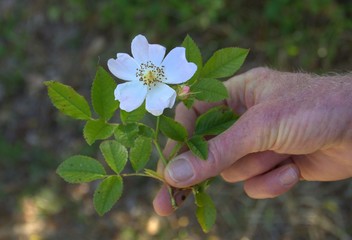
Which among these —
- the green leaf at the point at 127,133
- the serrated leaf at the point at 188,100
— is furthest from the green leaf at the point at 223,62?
the green leaf at the point at 127,133

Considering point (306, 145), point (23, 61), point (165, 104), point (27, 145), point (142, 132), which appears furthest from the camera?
point (23, 61)

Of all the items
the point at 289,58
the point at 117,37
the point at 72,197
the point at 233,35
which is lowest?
the point at 72,197

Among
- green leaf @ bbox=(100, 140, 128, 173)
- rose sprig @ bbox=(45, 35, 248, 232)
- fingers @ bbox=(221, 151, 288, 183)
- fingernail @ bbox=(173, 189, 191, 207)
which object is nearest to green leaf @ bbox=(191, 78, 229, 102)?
rose sprig @ bbox=(45, 35, 248, 232)

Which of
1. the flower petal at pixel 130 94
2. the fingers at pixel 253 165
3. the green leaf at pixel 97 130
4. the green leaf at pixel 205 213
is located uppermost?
the flower petal at pixel 130 94

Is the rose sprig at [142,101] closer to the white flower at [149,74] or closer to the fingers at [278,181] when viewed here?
the white flower at [149,74]

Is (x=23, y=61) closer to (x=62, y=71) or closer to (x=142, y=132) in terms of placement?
(x=62, y=71)

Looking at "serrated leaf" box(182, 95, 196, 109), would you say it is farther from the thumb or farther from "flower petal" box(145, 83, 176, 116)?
the thumb

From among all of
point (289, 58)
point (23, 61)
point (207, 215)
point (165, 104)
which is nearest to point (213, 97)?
point (165, 104)
